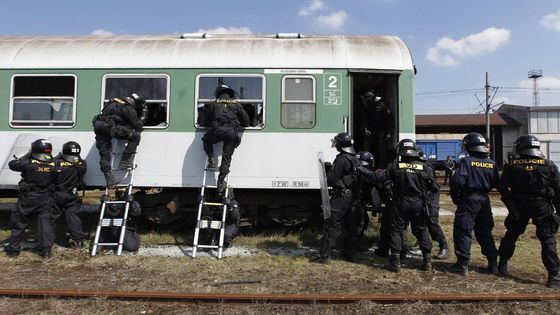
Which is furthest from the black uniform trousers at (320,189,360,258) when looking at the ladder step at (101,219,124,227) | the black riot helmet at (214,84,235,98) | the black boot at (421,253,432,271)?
the ladder step at (101,219,124,227)

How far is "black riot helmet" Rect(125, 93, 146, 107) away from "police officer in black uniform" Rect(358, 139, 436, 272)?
3813 mm

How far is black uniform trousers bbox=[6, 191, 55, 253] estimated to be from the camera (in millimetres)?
6621

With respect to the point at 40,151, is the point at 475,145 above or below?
above

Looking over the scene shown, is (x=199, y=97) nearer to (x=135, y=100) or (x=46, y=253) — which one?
(x=135, y=100)

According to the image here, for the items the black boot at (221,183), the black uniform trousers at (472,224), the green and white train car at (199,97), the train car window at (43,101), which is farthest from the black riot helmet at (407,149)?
the train car window at (43,101)

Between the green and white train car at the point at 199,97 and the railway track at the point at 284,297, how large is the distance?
262 centimetres

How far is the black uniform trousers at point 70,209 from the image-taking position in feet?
22.5

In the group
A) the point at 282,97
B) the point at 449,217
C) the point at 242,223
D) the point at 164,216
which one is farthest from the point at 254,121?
the point at 449,217

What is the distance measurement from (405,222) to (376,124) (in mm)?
2518

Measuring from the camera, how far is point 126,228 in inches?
279

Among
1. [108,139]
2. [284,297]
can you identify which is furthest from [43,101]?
[284,297]

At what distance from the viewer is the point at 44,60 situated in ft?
25.2

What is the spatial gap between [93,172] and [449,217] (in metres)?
8.46

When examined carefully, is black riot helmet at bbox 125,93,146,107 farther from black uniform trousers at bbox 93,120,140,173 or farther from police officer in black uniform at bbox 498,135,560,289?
police officer in black uniform at bbox 498,135,560,289
